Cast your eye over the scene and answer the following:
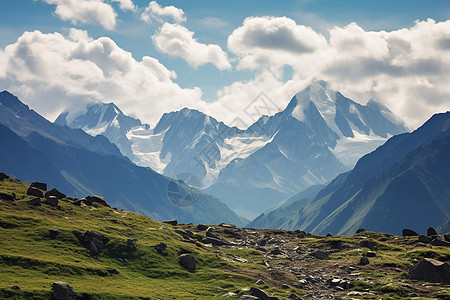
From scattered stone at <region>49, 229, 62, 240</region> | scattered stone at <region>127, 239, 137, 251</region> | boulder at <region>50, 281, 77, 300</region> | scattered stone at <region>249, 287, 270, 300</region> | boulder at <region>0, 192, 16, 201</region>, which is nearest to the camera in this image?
boulder at <region>50, 281, 77, 300</region>

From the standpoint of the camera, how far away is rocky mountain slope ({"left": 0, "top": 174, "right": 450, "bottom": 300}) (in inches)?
2100

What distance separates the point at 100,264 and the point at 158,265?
9.93 metres

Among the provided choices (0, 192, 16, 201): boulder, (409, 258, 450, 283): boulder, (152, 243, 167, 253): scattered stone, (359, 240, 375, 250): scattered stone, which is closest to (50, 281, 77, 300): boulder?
(152, 243, 167, 253): scattered stone

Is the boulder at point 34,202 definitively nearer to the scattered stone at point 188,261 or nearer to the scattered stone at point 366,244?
the scattered stone at point 188,261

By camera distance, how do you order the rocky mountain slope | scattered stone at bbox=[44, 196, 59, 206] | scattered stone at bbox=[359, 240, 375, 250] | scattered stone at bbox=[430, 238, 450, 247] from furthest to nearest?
scattered stone at bbox=[359, 240, 375, 250], scattered stone at bbox=[430, 238, 450, 247], scattered stone at bbox=[44, 196, 59, 206], the rocky mountain slope

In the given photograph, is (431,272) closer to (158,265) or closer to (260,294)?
(260,294)

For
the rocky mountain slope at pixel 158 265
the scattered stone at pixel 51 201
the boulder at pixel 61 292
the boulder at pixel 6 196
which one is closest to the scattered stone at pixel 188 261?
the rocky mountain slope at pixel 158 265

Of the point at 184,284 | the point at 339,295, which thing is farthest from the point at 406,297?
the point at 184,284

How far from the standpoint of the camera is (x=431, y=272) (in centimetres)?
6184

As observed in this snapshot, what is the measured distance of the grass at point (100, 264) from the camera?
51.3 meters

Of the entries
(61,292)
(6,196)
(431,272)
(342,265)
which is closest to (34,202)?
(6,196)

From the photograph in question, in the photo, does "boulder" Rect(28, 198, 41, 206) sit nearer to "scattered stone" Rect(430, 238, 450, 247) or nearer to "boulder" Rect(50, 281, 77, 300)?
"boulder" Rect(50, 281, 77, 300)

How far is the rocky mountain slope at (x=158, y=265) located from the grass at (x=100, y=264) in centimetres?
15

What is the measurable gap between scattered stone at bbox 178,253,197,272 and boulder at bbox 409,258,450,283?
34.5 m
